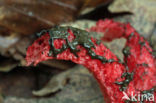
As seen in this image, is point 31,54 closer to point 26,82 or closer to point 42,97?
point 42,97

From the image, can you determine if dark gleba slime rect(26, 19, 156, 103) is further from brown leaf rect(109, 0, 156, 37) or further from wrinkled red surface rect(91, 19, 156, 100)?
brown leaf rect(109, 0, 156, 37)

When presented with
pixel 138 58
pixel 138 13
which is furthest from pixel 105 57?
pixel 138 13

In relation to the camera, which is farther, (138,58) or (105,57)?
(138,58)

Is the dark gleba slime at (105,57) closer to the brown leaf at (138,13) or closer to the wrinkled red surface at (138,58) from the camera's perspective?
the wrinkled red surface at (138,58)

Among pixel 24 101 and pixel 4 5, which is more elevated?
pixel 4 5

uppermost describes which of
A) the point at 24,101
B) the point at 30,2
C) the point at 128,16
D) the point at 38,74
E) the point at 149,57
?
the point at 30,2

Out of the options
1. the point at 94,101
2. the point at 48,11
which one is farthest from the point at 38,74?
the point at 94,101

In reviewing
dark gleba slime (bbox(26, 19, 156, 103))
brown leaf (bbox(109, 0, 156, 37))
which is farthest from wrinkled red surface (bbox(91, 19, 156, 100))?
brown leaf (bbox(109, 0, 156, 37))

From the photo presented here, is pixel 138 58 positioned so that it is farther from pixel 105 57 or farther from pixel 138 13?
pixel 138 13
